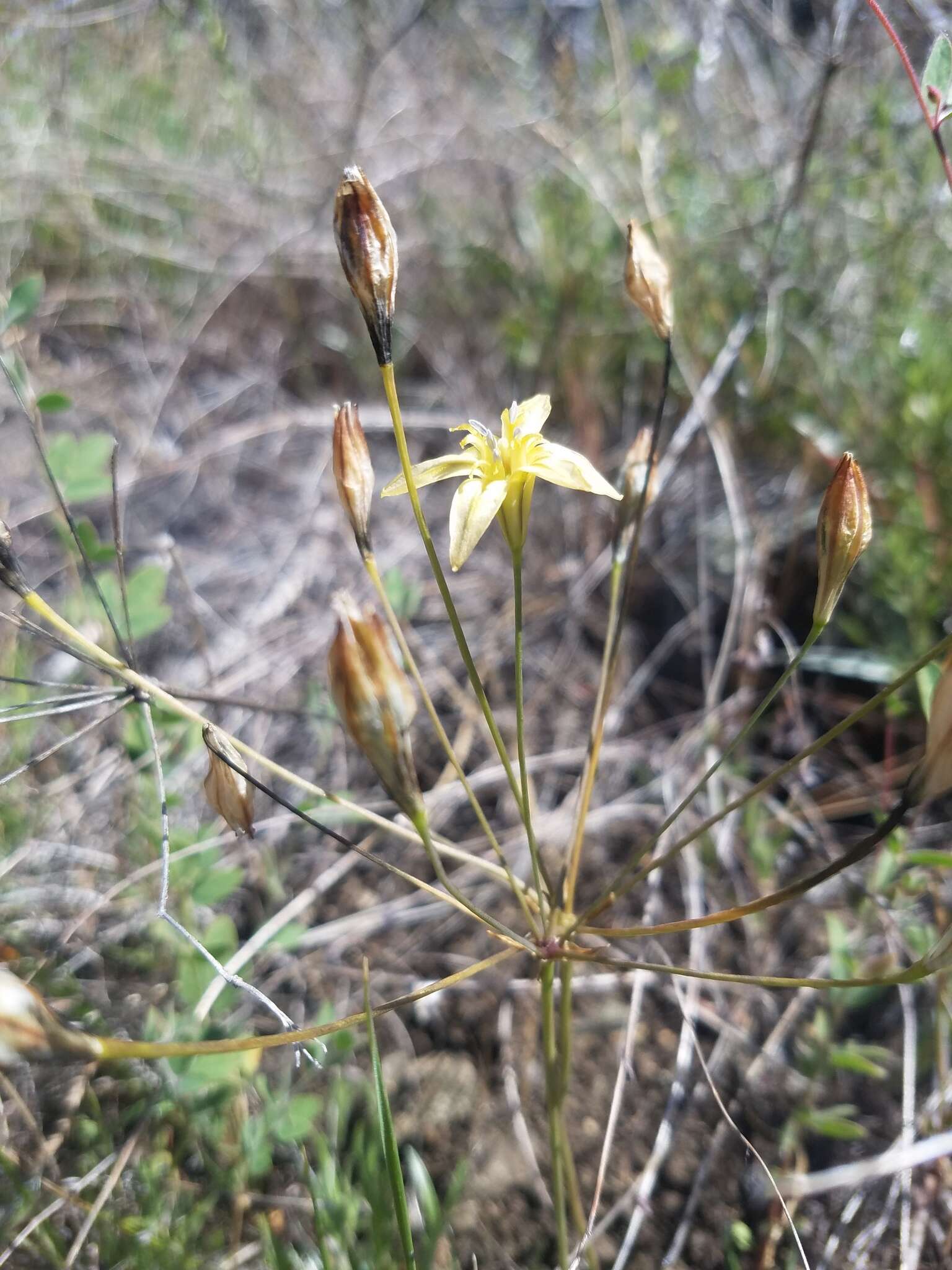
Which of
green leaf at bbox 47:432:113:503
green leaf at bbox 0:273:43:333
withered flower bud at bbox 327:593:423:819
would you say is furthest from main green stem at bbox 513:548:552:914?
green leaf at bbox 47:432:113:503

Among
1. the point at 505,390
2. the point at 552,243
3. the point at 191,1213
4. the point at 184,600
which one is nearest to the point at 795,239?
the point at 552,243

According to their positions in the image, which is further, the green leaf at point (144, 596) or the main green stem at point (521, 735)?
the green leaf at point (144, 596)

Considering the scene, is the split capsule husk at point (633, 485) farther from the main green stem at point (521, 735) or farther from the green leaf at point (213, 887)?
the green leaf at point (213, 887)

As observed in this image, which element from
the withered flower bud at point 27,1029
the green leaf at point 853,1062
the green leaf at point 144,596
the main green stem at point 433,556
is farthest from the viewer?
the green leaf at point 144,596

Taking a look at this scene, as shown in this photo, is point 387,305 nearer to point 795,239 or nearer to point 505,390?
point 505,390

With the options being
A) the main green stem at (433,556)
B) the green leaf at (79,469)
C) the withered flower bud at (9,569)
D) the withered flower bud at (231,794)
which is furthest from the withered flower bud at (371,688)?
the green leaf at (79,469)

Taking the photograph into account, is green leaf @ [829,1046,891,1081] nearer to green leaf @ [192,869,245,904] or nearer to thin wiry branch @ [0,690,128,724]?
green leaf @ [192,869,245,904]
